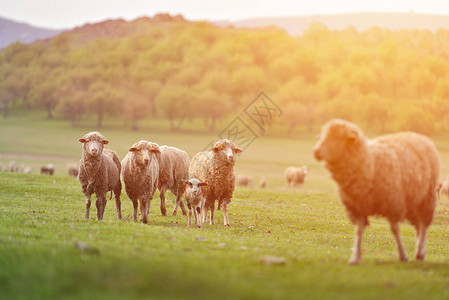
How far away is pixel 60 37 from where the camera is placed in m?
160

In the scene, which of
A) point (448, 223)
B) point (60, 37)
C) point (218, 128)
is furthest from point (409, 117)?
point (60, 37)

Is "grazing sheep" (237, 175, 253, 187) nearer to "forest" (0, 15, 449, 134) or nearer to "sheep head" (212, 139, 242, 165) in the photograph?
"sheep head" (212, 139, 242, 165)

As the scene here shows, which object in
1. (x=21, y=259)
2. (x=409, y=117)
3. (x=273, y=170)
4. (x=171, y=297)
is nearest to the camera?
(x=171, y=297)

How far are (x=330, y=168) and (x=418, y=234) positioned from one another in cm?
290

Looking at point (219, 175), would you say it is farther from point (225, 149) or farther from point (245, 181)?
point (245, 181)

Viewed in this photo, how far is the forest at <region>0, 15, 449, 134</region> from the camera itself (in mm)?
94375

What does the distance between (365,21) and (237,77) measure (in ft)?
143

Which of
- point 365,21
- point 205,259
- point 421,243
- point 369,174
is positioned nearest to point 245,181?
point 421,243

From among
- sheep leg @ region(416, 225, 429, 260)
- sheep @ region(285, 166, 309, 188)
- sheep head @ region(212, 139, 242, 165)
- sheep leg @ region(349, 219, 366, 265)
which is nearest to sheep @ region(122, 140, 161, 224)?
sheep head @ region(212, 139, 242, 165)

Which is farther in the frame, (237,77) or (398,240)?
(237,77)

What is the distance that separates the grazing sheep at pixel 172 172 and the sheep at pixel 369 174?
29.9 feet

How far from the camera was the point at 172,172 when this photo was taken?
19406mm

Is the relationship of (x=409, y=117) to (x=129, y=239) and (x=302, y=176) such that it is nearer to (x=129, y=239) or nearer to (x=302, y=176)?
(x=302, y=176)

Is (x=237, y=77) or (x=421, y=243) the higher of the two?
(x=237, y=77)
